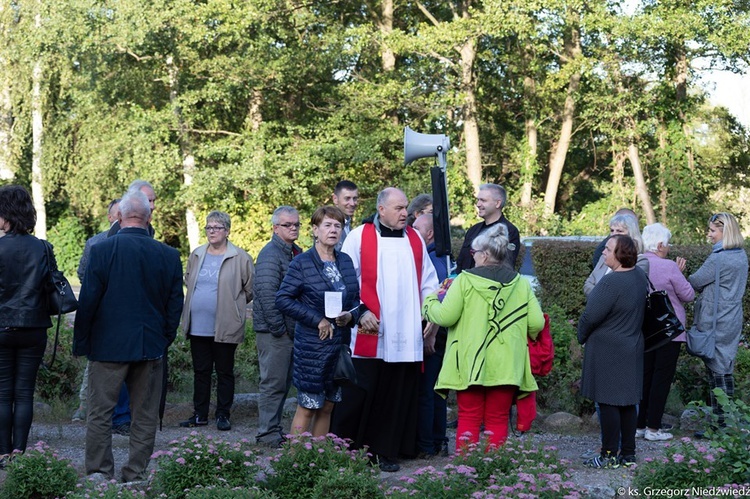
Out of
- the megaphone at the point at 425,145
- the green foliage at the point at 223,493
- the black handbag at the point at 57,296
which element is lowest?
the green foliage at the point at 223,493

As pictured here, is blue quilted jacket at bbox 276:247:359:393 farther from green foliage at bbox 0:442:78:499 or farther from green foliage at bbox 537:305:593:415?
green foliage at bbox 537:305:593:415

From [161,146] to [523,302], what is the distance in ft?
73.8

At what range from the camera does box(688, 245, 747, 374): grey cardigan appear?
305 inches

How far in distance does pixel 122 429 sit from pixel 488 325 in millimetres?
3549

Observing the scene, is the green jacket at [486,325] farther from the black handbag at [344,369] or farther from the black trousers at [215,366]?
the black trousers at [215,366]

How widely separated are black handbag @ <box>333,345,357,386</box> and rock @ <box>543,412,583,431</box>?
2529 millimetres

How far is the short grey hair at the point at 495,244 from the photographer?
592cm

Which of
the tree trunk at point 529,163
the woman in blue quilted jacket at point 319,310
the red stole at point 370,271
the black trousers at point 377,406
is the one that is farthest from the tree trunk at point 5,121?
the black trousers at point 377,406

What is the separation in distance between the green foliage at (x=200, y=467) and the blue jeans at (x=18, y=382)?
1.38 meters

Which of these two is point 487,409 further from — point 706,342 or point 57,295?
point 57,295

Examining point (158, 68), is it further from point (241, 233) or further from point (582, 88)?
point (582, 88)

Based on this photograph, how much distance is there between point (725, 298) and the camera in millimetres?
7793

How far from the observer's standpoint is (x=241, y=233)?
27406mm

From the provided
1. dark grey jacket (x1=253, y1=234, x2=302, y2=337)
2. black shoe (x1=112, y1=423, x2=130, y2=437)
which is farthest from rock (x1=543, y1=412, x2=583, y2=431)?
black shoe (x1=112, y1=423, x2=130, y2=437)
